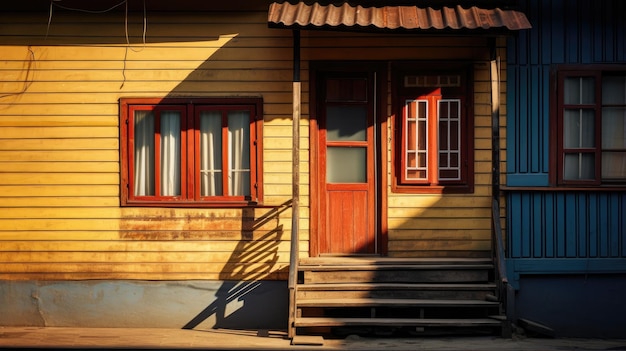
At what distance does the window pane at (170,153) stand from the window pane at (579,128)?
541 cm

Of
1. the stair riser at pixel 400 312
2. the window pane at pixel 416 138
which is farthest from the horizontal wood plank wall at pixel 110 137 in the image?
the window pane at pixel 416 138

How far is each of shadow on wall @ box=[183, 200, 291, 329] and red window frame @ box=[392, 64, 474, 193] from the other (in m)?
1.70

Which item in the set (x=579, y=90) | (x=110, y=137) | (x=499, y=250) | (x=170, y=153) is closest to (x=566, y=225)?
(x=499, y=250)

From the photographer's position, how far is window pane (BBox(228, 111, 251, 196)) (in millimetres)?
12078

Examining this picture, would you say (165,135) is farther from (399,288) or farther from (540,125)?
(540,125)

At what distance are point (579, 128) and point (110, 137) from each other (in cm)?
649

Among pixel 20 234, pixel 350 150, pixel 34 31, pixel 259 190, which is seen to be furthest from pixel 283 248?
pixel 34 31

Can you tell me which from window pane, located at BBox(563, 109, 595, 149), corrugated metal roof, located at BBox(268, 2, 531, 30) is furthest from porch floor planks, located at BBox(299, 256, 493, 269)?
corrugated metal roof, located at BBox(268, 2, 531, 30)

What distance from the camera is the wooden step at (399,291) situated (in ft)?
37.2

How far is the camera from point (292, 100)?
11.9m

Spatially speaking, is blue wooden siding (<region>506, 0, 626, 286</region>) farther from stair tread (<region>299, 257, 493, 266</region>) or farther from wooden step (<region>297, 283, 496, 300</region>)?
wooden step (<region>297, 283, 496, 300</region>)

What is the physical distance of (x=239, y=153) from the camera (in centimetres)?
1211

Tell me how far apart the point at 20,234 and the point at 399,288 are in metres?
5.23

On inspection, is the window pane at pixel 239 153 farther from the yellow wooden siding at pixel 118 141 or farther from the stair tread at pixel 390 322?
the stair tread at pixel 390 322
